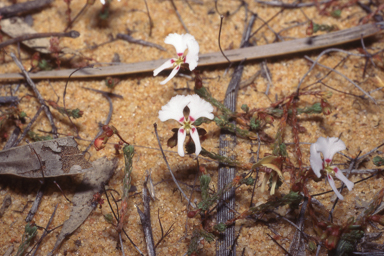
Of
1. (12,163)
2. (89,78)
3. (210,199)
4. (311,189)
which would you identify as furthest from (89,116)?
(311,189)

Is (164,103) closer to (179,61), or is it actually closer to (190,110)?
(179,61)

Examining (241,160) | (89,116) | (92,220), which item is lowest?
(92,220)

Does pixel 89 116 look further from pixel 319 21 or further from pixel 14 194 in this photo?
pixel 319 21

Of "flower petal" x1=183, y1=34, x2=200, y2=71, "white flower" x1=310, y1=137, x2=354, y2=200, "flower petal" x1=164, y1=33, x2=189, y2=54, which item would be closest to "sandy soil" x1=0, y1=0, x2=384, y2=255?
"white flower" x1=310, y1=137, x2=354, y2=200

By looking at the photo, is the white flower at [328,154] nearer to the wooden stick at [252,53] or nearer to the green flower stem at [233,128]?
the green flower stem at [233,128]

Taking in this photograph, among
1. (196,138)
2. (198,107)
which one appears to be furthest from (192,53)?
(196,138)

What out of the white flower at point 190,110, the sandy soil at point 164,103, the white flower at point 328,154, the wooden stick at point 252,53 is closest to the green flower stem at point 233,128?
the sandy soil at point 164,103

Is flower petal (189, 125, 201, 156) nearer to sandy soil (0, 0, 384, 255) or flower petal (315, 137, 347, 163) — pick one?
sandy soil (0, 0, 384, 255)

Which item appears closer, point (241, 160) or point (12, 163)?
point (12, 163)
